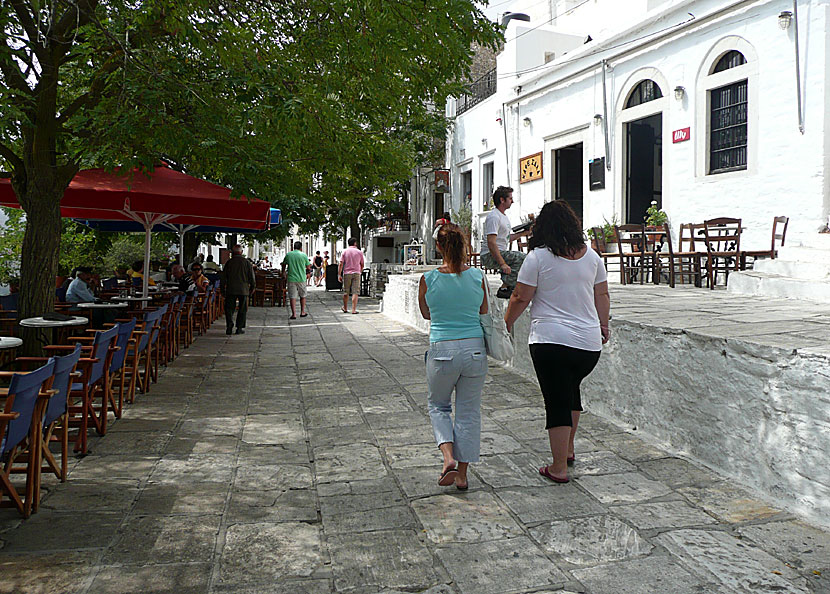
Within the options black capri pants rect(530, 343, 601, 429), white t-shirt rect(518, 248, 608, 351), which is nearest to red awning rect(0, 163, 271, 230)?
white t-shirt rect(518, 248, 608, 351)

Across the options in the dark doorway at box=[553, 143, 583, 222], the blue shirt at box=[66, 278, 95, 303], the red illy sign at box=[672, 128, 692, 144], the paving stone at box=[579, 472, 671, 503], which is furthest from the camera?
the dark doorway at box=[553, 143, 583, 222]

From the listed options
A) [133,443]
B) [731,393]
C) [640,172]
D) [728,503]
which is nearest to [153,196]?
[133,443]

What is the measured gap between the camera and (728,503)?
12.4ft

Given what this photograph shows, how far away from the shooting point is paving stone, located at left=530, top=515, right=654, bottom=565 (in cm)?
317

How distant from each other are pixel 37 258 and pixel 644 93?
37.7 feet

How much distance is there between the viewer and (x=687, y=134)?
12547 millimetres

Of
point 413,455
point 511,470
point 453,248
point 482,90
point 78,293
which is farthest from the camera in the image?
point 482,90

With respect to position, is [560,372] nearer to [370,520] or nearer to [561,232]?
[561,232]

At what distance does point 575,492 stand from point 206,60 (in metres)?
6.28

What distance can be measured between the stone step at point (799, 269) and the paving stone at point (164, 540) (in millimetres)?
6653

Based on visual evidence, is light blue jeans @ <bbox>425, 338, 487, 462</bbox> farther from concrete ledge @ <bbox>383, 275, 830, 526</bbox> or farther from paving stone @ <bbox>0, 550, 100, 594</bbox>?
paving stone @ <bbox>0, 550, 100, 594</bbox>

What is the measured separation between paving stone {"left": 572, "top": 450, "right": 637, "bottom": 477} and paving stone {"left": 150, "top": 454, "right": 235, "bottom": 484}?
2271mm

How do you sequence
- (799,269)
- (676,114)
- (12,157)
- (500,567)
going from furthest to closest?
1. (676,114)
2. (799,269)
3. (12,157)
4. (500,567)

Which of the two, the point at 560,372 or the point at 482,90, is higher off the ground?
the point at 482,90
